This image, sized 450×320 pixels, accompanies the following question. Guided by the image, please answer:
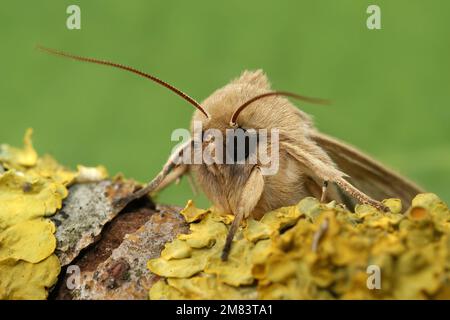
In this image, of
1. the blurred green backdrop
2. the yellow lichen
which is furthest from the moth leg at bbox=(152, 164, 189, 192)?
the blurred green backdrop

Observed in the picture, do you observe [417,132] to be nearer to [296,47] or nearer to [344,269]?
[296,47]

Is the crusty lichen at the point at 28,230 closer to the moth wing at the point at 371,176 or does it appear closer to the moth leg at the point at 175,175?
the moth leg at the point at 175,175

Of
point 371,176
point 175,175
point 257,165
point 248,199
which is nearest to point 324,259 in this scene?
point 248,199

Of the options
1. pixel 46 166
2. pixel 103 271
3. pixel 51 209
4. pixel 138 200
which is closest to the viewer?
pixel 103 271

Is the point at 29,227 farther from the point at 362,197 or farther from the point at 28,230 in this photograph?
the point at 362,197

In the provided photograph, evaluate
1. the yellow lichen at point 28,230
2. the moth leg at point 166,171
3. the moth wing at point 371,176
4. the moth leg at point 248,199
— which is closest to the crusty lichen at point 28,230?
the yellow lichen at point 28,230

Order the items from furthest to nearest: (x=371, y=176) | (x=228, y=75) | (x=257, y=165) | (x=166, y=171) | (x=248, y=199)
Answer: (x=228, y=75) → (x=371, y=176) → (x=166, y=171) → (x=257, y=165) → (x=248, y=199)
